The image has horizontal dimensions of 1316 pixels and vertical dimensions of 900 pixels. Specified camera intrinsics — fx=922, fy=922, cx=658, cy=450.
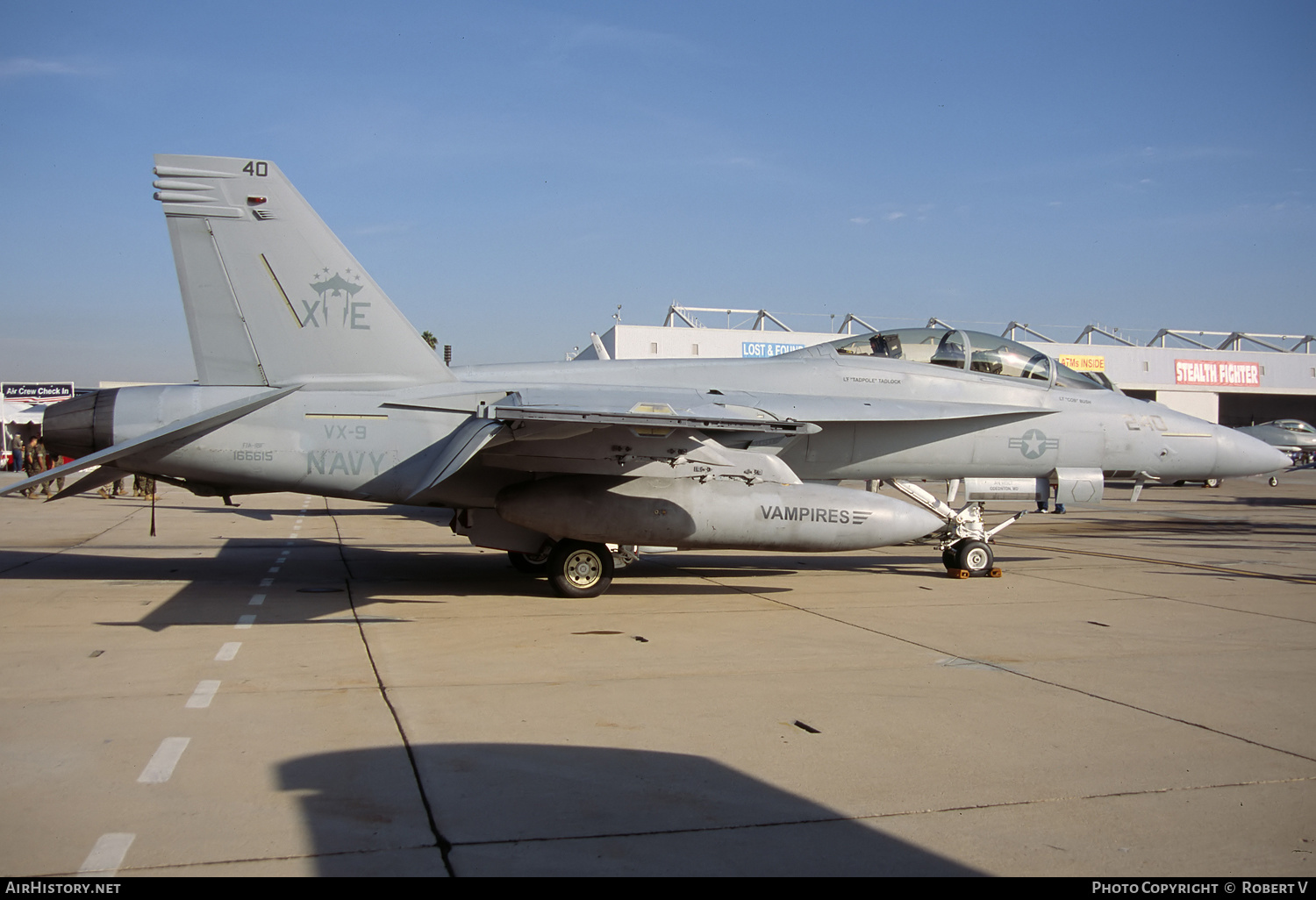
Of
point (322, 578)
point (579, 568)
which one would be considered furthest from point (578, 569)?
point (322, 578)

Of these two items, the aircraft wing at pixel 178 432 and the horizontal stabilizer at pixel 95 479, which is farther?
the horizontal stabilizer at pixel 95 479

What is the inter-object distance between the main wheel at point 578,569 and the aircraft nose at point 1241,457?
27.5 feet

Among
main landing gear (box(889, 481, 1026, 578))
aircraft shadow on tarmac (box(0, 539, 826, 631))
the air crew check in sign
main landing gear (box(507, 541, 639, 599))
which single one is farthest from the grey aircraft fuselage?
the air crew check in sign

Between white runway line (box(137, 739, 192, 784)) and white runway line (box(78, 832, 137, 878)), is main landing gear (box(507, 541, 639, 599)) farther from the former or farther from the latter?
white runway line (box(78, 832, 137, 878))

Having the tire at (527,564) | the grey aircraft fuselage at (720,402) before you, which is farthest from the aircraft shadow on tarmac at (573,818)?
the tire at (527,564)

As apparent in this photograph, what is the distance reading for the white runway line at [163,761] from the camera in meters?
4.21

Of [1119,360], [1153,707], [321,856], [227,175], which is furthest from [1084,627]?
[1119,360]

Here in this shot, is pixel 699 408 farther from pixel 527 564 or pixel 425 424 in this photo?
pixel 527 564

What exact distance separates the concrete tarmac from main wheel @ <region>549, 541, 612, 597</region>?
29cm

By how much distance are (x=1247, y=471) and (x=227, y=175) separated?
1288cm

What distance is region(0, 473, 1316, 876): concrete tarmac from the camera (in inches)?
142

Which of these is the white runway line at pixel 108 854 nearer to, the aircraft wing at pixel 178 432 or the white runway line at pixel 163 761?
the white runway line at pixel 163 761

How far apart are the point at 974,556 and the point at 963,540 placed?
9.2 inches

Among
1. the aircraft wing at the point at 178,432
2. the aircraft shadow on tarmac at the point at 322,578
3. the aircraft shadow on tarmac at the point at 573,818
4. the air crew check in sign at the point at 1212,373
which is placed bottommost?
the aircraft shadow on tarmac at the point at 573,818
